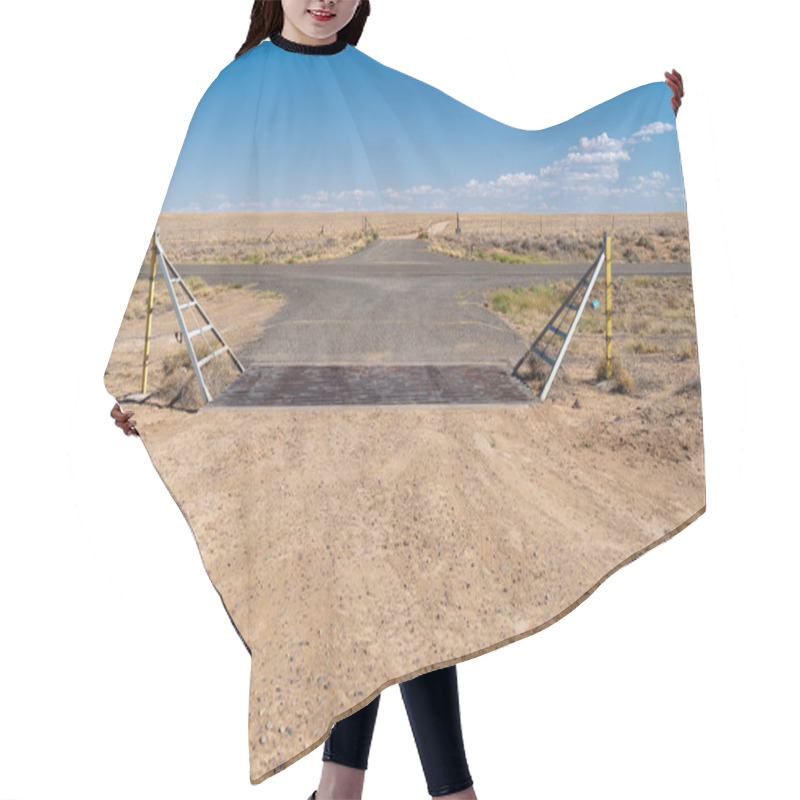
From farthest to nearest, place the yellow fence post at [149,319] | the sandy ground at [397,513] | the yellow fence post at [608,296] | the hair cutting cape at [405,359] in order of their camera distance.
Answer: the yellow fence post at [608,296], the yellow fence post at [149,319], the hair cutting cape at [405,359], the sandy ground at [397,513]

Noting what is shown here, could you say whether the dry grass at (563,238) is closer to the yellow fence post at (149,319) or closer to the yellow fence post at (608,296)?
the yellow fence post at (608,296)

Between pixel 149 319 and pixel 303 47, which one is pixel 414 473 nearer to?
pixel 149 319

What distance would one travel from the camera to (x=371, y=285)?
157 inches

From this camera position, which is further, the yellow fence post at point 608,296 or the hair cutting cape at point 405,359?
the yellow fence post at point 608,296

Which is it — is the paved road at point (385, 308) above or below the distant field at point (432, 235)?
below

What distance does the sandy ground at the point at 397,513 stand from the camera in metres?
3.42

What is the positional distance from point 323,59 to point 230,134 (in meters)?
0.44

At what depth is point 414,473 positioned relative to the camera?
145 inches

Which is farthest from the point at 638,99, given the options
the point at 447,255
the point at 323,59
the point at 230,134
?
the point at 230,134

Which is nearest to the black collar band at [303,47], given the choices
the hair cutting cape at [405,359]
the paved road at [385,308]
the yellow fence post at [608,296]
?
the hair cutting cape at [405,359]

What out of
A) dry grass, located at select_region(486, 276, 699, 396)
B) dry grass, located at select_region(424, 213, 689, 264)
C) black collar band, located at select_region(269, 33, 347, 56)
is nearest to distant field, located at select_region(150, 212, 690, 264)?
dry grass, located at select_region(424, 213, 689, 264)

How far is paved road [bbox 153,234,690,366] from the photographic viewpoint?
12.8 ft

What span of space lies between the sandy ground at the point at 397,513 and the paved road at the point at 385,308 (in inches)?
4.5

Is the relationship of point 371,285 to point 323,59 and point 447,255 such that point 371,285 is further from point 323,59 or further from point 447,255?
point 323,59
